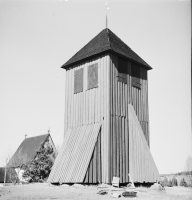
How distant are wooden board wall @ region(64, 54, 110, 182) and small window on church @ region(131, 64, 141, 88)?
10.2 feet

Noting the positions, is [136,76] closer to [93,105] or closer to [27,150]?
[93,105]

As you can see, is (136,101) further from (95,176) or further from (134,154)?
(95,176)

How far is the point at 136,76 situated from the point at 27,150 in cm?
3147

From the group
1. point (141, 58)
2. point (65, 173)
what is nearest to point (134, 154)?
point (65, 173)

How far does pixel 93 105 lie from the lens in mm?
25062

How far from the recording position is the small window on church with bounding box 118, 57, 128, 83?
25.5 metres

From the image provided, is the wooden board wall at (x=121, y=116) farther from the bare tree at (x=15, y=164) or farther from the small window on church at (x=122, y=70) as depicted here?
the bare tree at (x=15, y=164)

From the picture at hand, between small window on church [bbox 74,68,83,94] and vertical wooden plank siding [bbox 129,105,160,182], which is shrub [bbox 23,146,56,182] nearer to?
small window on church [bbox 74,68,83,94]

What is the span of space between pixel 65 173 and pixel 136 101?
850 centimetres

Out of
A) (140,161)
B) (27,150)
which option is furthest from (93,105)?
(27,150)

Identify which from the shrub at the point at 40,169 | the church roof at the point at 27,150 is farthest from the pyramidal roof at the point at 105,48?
the church roof at the point at 27,150

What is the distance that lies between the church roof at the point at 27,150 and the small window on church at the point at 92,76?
88.0 ft

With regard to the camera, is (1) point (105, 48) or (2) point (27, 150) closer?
(1) point (105, 48)

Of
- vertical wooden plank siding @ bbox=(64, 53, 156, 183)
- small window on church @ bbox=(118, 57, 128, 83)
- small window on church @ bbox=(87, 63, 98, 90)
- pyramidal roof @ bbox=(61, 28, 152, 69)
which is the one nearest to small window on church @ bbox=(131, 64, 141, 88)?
vertical wooden plank siding @ bbox=(64, 53, 156, 183)
